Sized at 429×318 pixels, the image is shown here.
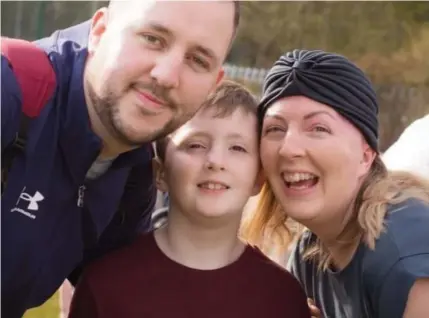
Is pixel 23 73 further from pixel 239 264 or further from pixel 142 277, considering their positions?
pixel 239 264

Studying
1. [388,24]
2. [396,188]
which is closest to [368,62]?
[388,24]

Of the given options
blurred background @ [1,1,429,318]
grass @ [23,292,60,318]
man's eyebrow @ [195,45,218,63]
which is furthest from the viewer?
blurred background @ [1,1,429,318]

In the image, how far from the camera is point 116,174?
99.2 inches

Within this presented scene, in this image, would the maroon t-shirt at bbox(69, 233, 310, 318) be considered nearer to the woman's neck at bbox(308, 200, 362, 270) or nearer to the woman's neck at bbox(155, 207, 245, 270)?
the woman's neck at bbox(155, 207, 245, 270)

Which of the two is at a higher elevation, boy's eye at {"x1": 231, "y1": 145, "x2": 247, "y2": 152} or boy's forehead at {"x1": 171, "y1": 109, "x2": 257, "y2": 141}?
boy's forehead at {"x1": 171, "y1": 109, "x2": 257, "y2": 141}

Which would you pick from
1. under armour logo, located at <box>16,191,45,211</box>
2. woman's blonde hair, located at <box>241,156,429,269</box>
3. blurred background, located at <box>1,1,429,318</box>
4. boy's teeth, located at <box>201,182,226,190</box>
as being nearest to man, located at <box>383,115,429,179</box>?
woman's blonde hair, located at <box>241,156,429,269</box>

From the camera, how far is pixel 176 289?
246 cm

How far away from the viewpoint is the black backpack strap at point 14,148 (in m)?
2.12

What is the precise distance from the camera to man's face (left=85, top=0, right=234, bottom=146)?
2295mm

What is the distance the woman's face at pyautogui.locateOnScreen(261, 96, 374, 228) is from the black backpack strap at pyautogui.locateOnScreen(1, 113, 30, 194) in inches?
31.1

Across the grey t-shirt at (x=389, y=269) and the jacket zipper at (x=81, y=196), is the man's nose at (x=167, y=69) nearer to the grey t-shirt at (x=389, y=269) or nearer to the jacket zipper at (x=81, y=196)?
the jacket zipper at (x=81, y=196)

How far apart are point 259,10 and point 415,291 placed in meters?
12.6

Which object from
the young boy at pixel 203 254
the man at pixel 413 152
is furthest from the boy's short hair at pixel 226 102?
the man at pixel 413 152

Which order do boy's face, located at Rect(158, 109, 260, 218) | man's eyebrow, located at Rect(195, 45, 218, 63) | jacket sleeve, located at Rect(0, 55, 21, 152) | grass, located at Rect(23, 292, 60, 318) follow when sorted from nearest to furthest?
jacket sleeve, located at Rect(0, 55, 21, 152) → man's eyebrow, located at Rect(195, 45, 218, 63) → boy's face, located at Rect(158, 109, 260, 218) → grass, located at Rect(23, 292, 60, 318)
